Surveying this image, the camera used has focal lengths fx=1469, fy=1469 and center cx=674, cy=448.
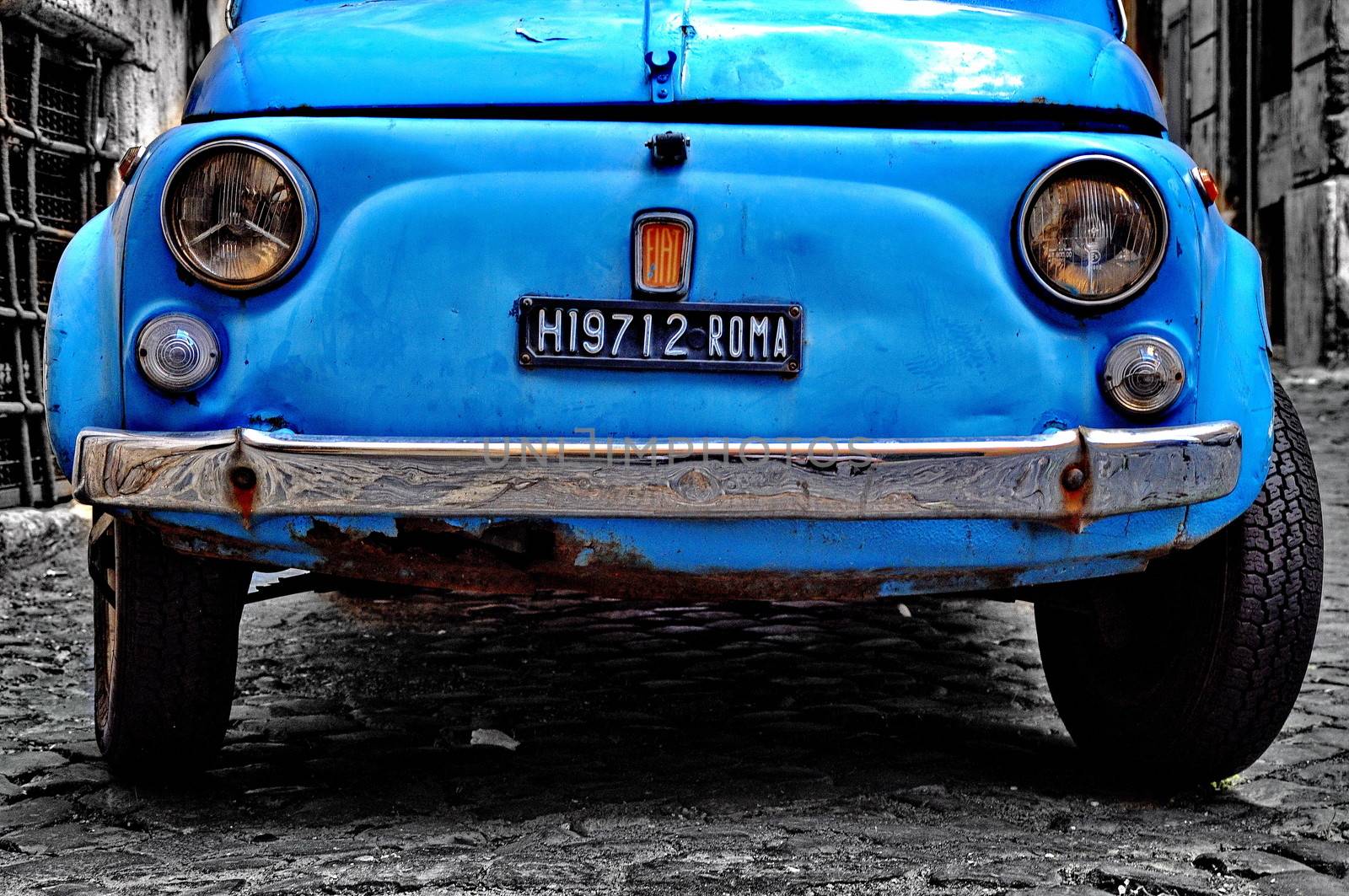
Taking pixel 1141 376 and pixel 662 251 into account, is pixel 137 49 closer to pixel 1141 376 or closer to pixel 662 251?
pixel 662 251

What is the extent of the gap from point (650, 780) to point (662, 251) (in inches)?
43.4

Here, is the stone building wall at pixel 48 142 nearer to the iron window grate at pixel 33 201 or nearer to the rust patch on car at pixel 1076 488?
the iron window grate at pixel 33 201

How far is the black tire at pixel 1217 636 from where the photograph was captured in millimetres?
2570

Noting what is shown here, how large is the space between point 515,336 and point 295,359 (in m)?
0.34

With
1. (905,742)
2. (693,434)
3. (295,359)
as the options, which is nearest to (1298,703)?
(905,742)

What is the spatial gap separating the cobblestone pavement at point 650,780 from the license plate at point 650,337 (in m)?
0.78

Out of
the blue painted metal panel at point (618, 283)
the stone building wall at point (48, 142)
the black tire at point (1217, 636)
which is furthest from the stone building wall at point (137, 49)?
the black tire at point (1217, 636)

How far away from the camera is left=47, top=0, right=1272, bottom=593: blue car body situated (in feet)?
7.46

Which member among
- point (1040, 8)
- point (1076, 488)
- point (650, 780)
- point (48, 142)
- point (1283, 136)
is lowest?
point (650, 780)

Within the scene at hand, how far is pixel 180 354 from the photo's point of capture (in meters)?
2.26

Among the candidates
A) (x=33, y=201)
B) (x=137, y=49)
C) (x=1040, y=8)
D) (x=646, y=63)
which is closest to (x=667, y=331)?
(x=646, y=63)

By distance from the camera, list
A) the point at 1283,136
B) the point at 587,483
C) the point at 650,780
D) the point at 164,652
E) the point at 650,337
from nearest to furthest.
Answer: the point at 587,483
the point at 650,337
the point at 164,652
the point at 650,780
the point at 1283,136

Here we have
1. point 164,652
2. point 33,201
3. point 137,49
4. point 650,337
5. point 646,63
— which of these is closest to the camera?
point 650,337

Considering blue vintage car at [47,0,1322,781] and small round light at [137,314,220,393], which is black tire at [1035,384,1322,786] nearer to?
blue vintage car at [47,0,1322,781]
